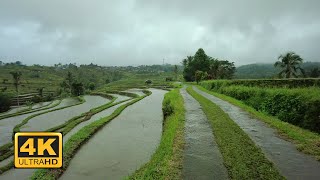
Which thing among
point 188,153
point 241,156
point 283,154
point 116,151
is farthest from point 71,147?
point 283,154

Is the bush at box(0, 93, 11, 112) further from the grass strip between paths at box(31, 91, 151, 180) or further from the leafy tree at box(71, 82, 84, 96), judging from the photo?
the grass strip between paths at box(31, 91, 151, 180)

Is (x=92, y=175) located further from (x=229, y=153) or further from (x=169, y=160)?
(x=229, y=153)

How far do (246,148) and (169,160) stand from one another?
136 inches

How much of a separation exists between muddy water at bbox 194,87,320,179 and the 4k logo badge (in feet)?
23.9

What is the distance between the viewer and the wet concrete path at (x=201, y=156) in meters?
8.85

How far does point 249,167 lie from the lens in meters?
8.97

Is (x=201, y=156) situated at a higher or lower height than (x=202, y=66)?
lower

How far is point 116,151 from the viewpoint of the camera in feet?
50.1

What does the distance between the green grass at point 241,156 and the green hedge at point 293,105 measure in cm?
387

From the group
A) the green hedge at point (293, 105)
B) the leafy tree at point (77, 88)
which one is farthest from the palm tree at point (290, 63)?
the leafy tree at point (77, 88)

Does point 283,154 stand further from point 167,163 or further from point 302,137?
point 167,163

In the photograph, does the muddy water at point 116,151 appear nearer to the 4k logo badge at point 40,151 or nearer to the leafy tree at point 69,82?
the 4k logo badge at point 40,151

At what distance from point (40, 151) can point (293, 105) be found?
16.0 m

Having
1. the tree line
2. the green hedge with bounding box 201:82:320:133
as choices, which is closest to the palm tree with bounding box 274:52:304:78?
the tree line
